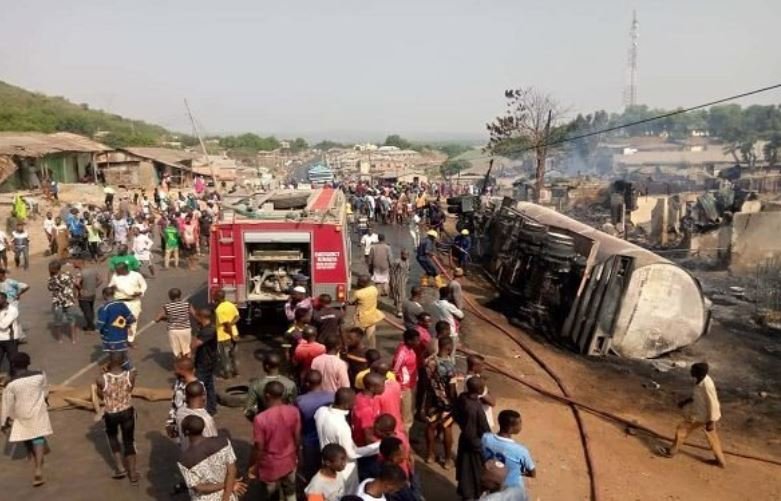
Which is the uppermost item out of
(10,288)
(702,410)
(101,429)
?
(10,288)

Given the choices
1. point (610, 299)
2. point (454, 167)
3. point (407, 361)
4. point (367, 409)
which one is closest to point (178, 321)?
point (407, 361)

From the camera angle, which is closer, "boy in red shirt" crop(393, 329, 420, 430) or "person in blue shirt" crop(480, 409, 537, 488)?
"person in blue shirt" crop(480, 409, 537, 488)

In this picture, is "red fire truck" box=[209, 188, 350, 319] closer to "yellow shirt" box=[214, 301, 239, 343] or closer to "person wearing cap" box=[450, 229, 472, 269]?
"yellow shirt" box=[214, 301, 239, 343]

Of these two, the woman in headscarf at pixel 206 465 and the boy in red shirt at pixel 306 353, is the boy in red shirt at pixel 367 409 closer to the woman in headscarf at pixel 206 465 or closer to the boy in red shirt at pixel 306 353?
the woman in headscarf at pixel 206 465

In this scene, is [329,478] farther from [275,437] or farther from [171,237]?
[171,237]

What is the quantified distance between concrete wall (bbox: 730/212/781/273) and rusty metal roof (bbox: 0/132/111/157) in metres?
26.5

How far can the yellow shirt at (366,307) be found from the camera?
10.6 metres

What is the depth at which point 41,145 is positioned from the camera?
30.2 m

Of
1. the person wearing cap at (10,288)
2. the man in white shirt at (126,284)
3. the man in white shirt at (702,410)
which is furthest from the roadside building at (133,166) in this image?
the man in white shirt at (702,410)

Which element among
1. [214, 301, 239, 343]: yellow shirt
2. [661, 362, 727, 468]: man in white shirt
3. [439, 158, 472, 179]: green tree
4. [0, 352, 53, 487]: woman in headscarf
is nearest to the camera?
[0, 352, 53, 487]: woman in headscarf

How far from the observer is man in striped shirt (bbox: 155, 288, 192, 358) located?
10258 millimetres

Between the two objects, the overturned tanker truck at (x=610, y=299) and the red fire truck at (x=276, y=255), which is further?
the overturned tanker truck at (x=610, y=299)

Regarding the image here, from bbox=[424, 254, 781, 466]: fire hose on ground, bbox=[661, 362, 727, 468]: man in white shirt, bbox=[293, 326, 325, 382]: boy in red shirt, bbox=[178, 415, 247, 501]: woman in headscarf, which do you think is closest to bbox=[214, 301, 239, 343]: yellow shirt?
bbox=[293, 326, 325, 382]: boy in red shirt

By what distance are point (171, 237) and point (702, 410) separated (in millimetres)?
15025
